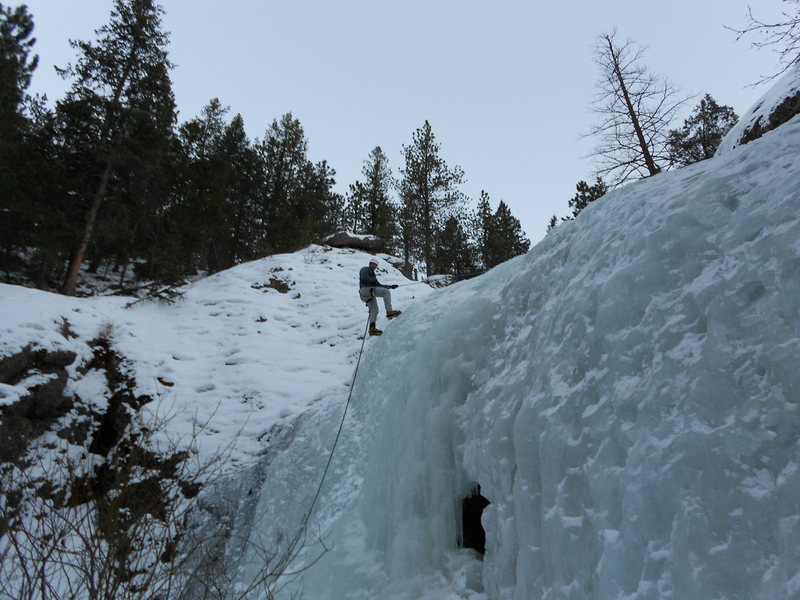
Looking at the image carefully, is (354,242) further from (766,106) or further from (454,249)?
(766,106)

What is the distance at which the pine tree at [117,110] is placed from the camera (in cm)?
Result: 1289

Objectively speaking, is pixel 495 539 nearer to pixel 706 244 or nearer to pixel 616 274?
pixel 616 274

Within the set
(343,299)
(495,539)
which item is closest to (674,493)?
(495,539)

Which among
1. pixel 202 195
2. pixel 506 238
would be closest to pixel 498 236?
pixel 506 238

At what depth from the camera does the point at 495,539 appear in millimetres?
3812

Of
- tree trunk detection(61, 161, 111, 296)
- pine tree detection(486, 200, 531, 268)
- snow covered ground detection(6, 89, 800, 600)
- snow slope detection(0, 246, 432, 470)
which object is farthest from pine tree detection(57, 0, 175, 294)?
pine tree detection(486, 200, 531, 268)

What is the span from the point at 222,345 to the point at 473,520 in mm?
7804

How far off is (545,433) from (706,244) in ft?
5.30

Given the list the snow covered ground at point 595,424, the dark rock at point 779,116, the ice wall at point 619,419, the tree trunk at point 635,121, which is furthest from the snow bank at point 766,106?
the tree trunk at point 635,121

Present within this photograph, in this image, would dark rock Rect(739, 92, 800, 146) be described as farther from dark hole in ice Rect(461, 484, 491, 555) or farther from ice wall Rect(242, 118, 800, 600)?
dark hole in ice Rect(461, 484, 491, 555)

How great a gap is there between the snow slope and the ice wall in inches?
113

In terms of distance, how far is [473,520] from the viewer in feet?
15.6

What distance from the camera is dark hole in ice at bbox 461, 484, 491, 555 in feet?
15.2

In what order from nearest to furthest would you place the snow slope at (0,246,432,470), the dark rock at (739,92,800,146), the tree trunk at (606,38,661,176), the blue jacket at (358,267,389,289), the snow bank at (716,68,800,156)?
the dark rock at (739,92,800,146) → the snow bank at (716,68,800,156) → the snow slope at (0,246,432,470) → the blue jacket at (358,267,389,289) → the tree trunk at (606,38,661,176)
